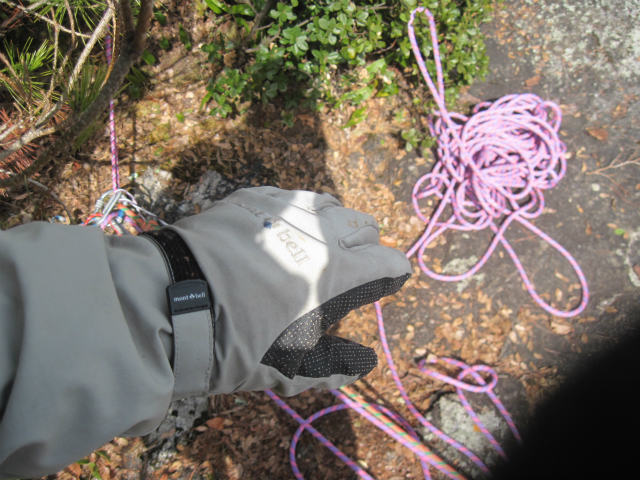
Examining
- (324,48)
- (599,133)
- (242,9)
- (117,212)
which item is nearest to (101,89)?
(117,212)

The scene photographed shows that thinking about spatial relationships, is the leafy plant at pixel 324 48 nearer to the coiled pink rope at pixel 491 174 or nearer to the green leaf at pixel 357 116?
the green leaf at pixel 357 116

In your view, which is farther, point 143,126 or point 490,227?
point 490,227

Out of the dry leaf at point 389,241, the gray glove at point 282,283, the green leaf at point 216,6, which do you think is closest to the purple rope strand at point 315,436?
the gray glove at point 282,283

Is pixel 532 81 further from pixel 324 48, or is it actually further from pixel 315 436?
pixel 315 436

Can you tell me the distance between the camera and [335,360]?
155cm

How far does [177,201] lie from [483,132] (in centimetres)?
225

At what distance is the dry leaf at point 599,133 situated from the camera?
2.98 metres

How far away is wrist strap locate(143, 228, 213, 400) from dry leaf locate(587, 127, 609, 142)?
3.24 metres

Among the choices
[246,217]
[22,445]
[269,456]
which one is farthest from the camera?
[269,456]

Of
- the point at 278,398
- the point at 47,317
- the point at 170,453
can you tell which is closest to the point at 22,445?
the point at 47,317

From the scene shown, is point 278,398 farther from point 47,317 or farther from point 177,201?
point 47,317

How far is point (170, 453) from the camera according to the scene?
2.02 meters

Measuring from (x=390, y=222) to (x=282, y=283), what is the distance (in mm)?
1612

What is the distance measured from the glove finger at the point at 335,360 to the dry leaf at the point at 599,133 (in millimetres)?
2661
